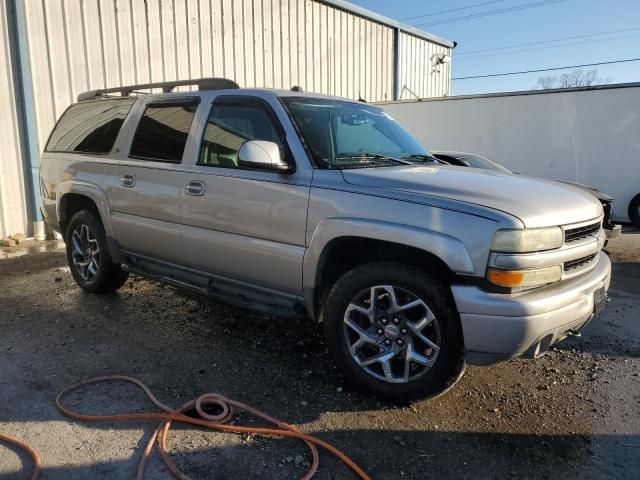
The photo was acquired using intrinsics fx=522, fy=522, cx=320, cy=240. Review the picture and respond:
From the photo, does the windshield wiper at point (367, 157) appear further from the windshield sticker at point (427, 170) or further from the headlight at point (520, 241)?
the headlight at point (520, 241)

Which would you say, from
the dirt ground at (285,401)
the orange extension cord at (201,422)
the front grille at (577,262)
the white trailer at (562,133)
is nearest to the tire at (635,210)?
the white trailer at (562,133)

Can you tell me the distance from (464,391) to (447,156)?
5.23 m

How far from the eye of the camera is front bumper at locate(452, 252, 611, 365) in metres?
2.73

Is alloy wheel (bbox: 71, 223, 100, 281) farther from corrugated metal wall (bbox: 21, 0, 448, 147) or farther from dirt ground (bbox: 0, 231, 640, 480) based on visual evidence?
corrugated metal wall (bbox: 21, 0, 448, 147)

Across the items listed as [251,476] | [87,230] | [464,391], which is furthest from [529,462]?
[87,230]

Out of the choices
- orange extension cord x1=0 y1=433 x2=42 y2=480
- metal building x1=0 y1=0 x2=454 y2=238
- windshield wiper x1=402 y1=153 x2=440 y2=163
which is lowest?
orange extension cord x1=0 y1=433 x2=42 y2=480

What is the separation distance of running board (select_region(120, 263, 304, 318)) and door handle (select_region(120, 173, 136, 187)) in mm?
907

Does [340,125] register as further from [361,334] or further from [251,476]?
[251,476]

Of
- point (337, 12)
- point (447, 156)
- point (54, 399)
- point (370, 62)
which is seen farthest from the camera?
point (370, 62)

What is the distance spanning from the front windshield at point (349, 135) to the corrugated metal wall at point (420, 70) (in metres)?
12.7

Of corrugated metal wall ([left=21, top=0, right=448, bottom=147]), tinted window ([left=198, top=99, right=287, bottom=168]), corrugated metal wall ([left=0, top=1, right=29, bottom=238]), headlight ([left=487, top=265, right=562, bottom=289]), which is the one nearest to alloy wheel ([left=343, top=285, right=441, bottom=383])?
headlight ([left=487, top=265, right=562, bottom=289])

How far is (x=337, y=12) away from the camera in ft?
44.0

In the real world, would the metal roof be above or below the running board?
above

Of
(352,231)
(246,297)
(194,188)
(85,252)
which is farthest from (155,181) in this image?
(352,231)
